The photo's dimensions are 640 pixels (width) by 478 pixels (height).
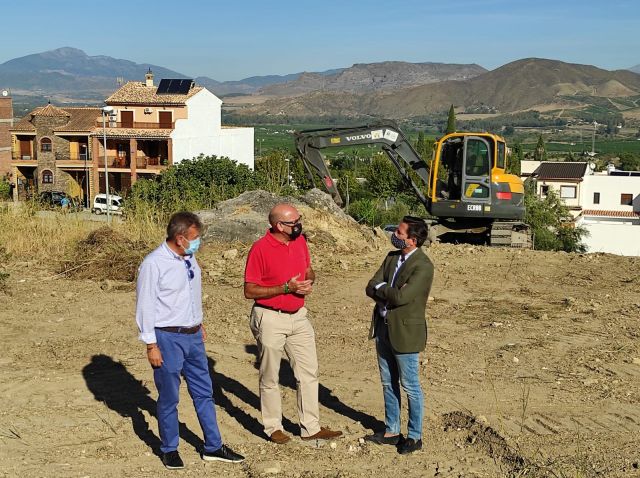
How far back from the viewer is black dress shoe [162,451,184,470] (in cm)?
616

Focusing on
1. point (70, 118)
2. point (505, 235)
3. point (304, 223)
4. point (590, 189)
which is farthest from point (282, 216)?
point (590, 189)

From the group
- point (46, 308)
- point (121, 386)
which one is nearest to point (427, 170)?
point (46, 308)

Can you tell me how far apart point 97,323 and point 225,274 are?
10.7 feet

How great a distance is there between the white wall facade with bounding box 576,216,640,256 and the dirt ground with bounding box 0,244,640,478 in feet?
73.8

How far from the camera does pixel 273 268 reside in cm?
646

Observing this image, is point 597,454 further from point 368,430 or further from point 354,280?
point 354,280

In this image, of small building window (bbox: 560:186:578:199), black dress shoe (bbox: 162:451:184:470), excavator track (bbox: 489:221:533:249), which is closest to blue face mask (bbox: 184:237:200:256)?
black dress shoe (bbox: 162:451:184:470)

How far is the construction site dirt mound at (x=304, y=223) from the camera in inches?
608

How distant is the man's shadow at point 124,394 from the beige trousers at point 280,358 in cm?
62

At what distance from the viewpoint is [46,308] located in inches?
449

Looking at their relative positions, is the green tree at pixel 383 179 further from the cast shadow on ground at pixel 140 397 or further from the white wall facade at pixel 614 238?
the cast shadow on ground at pixel 140 397

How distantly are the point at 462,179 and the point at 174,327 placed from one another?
14017mm

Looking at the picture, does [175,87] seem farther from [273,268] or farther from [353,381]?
[273,268]

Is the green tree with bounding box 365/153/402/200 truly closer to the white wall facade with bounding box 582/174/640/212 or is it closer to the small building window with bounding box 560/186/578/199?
the small building window with bounding box 560/186/578/199
